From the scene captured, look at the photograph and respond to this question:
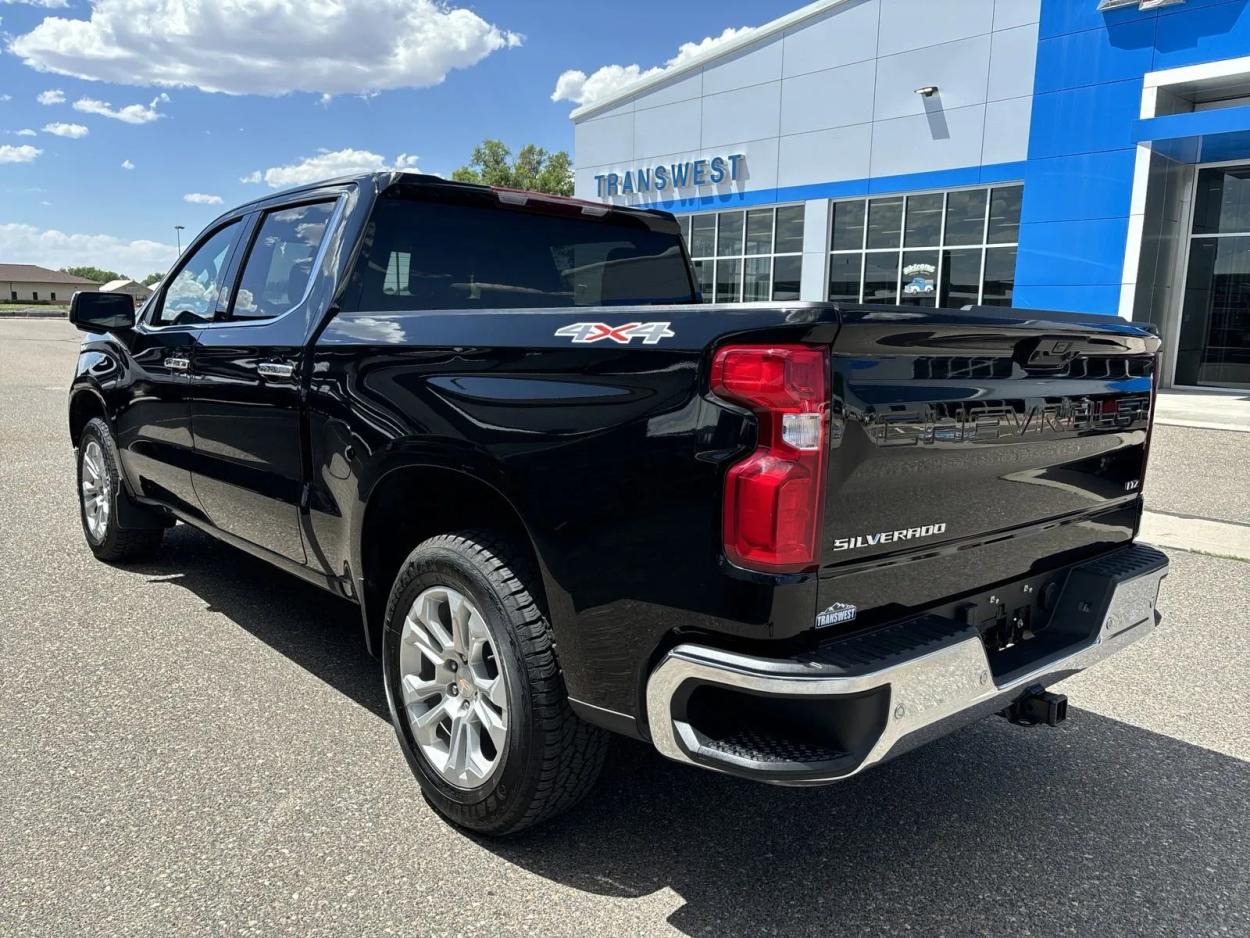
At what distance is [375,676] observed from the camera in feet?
13.0

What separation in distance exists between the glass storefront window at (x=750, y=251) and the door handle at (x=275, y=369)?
1944cm

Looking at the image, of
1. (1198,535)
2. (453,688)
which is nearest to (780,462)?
(453,688)

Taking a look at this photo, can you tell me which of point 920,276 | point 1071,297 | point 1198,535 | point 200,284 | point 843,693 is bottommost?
point 1198,535

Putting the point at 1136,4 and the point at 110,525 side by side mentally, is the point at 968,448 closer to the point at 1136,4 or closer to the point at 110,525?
the point at 110,525

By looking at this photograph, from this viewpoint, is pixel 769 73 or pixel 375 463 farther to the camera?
pixel 769 73

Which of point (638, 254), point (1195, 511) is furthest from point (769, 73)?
point (638, 254)

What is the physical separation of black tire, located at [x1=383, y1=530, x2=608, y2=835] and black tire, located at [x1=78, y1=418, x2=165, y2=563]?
332cm

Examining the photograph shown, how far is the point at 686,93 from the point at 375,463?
76.4 feet

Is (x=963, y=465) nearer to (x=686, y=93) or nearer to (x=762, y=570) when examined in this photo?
(x=762, y=570)

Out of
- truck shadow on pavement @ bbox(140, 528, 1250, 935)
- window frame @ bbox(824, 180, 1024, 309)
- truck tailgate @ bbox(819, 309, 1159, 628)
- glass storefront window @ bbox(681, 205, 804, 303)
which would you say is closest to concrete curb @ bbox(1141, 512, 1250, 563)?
truck shadow on pavement @ bbox(140, 528, 1250, 935)

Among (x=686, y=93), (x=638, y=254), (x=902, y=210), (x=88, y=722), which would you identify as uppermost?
(x=686, y=93)

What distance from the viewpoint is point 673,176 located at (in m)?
24.8

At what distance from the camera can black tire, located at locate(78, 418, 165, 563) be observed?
203 inches

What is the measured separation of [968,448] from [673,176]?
2378 centimetres
